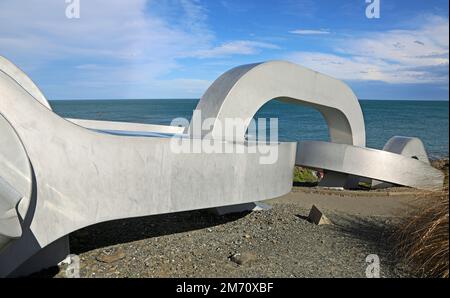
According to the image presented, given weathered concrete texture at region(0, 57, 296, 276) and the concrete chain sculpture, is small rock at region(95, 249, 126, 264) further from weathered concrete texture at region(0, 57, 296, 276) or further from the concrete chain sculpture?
weathered concrete texture at region(0, 57, 296, 276)

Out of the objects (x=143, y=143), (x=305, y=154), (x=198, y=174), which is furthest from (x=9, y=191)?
(x=305, y=154)

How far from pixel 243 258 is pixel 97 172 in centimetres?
243

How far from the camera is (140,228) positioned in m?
7.40

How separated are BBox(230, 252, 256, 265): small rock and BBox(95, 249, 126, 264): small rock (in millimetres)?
1648

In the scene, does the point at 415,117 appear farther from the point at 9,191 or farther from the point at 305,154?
the point at 9,191

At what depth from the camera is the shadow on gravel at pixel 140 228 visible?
652 centimetres

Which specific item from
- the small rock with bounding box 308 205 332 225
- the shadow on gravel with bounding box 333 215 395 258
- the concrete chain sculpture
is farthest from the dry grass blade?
the concrete chain sculpture

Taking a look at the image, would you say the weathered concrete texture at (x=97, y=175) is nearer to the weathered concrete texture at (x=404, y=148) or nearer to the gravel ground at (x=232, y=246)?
the gravel ground at (x=232, y=246)

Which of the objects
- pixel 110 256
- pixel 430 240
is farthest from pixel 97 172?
pixel 430 240

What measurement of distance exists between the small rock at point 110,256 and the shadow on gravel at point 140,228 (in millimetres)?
402

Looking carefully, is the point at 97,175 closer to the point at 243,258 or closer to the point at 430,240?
the point at 243,258

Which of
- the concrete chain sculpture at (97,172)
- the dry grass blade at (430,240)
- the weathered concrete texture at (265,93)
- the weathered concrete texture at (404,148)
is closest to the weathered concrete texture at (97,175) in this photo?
the concrete chain sculpture at (97,172)

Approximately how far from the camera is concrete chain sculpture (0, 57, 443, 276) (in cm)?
426
